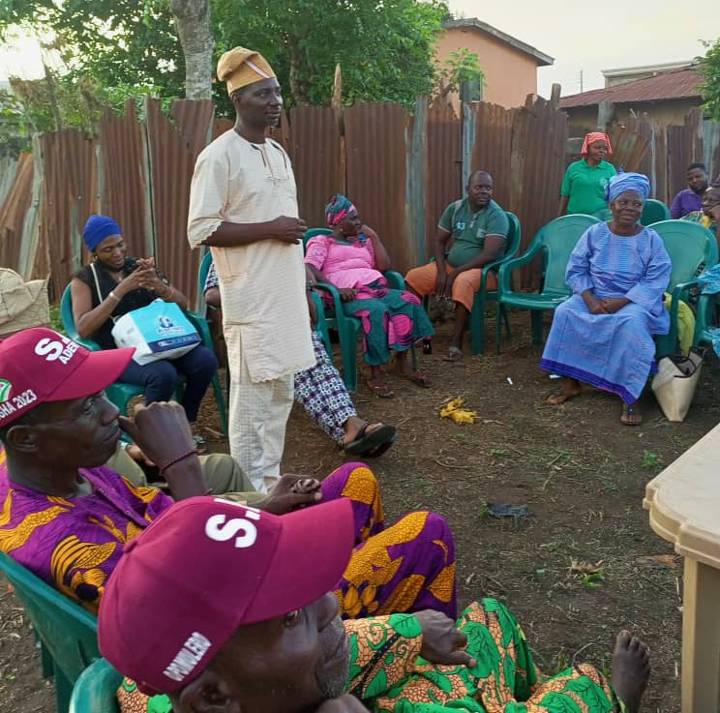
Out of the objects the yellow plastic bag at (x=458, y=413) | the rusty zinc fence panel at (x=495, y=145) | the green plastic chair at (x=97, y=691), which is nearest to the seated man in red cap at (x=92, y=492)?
the green plastic chair at (x=97, y=691)

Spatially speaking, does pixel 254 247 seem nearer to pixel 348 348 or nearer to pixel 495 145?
pixel 348 348

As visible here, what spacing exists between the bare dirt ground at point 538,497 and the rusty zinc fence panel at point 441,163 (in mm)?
1582

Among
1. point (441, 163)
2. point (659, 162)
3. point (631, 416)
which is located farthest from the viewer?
point (659, 162)

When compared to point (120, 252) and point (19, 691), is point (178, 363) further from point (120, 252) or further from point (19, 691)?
point (19, 691)

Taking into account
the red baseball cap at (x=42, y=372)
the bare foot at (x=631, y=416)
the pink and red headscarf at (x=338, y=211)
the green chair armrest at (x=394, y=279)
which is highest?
the pink and red headscarf at (x=338, y=211)

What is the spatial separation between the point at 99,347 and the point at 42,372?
8.48 feet

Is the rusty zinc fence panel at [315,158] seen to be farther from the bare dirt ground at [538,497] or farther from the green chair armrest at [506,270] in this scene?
the bare dirt ground at [538,497]

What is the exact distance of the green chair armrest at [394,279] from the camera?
18.9 ft

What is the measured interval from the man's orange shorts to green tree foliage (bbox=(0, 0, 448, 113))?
25.1ft

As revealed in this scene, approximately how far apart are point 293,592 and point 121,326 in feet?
10.6

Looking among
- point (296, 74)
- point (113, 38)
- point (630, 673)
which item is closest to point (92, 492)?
point (630, 673)

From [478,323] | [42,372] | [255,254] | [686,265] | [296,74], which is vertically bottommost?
[478,323]

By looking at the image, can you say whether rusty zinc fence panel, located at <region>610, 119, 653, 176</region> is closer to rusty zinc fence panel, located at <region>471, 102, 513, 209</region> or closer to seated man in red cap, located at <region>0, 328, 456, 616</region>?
rusty zinc fence panel, located at <region>471, 102, 513, 209</region>

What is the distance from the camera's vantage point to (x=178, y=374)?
14.1 ft
